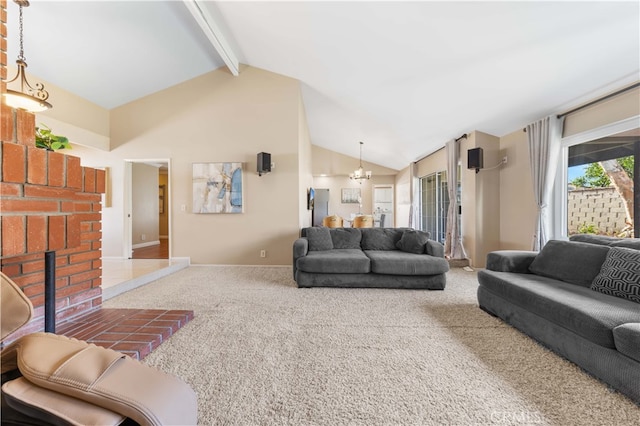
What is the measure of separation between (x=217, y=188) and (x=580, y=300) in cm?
487

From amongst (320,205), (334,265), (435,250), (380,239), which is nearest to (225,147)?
(334,265)

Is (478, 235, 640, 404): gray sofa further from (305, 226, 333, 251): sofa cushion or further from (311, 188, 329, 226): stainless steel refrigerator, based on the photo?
(311, 188, 329, 226): stainless steel refrigerator

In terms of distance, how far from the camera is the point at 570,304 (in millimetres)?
1737

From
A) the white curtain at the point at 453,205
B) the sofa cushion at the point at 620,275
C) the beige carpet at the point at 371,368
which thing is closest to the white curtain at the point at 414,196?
the white curtain at the point at 453,205

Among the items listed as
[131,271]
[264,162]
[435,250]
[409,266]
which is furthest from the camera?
[264,162]

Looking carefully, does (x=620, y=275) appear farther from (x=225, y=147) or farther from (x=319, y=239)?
(x=225, y=147)

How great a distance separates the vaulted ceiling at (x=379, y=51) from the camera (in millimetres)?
2357

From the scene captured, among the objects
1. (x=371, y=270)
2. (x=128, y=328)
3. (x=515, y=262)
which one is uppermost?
(x=515, y=262)

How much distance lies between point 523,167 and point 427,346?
11.5 ft

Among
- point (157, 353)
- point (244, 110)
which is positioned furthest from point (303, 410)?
point (244, 110)

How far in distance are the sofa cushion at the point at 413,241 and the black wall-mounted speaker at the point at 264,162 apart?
2597 millimetres

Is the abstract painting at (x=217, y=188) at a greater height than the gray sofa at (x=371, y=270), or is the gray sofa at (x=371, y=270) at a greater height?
the abstract painting at (x=217, y=188)

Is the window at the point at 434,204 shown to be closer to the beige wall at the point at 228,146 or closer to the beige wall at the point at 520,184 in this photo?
the beige wall at the point at 520,184
